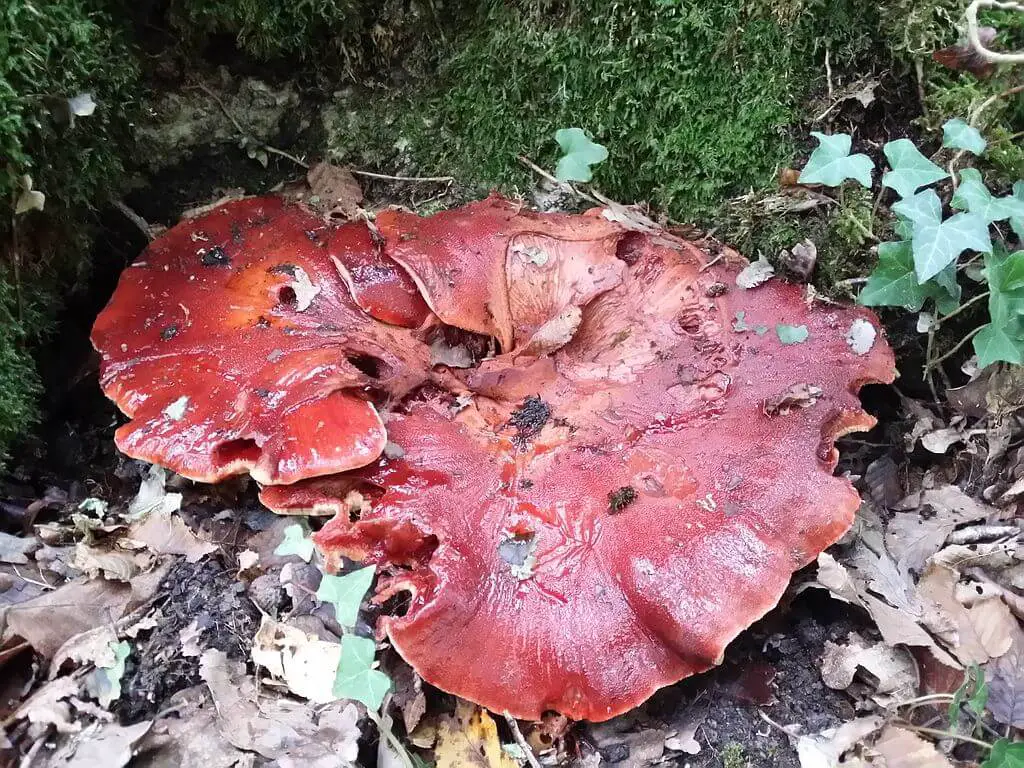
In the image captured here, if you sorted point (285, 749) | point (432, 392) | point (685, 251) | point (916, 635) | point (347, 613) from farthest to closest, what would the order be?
point (685, 251) < point (432, 392) < point (916, 635) < point (285, 749) < point (347, 613)

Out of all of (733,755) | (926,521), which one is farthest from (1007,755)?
(926,521)

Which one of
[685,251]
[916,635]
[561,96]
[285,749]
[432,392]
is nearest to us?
[285,749]

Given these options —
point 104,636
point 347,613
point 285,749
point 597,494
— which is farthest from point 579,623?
point 104,636

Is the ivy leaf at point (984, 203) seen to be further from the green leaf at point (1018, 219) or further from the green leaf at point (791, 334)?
the green leaf at point (791, 334)

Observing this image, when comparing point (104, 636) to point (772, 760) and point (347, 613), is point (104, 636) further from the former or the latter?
point (772, 760)

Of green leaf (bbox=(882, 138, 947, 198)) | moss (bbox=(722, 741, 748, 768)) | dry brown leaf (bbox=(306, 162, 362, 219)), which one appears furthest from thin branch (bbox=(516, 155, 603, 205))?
moss (bbox=(722, 741, 748, 768))

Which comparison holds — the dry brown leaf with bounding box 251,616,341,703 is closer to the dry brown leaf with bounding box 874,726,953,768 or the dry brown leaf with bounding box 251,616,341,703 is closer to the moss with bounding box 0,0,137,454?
the moss with bounding box 0,0,137,454

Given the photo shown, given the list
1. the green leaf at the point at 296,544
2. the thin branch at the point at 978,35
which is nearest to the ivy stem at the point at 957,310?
the thin branch at the point at 978,35
